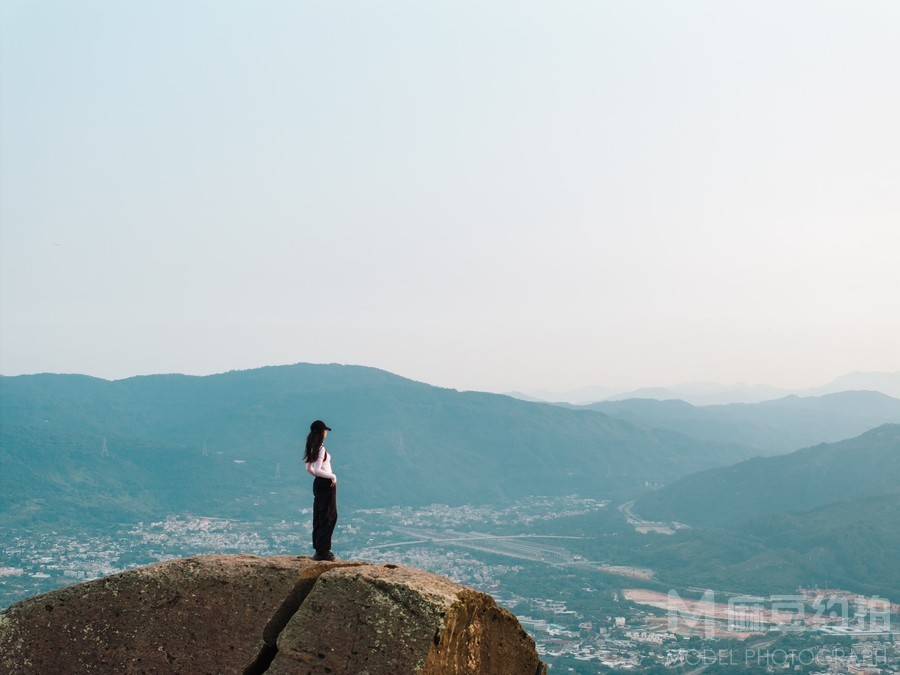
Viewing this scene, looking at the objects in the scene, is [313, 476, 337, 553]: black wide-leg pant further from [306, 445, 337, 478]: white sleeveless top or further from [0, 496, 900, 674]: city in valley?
[0, 496, 900, 674]: city in valley

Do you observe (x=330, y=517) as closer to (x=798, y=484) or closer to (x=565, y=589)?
(x=565, y=589)

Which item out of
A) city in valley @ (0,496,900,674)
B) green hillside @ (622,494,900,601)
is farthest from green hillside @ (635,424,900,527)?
green hillside @ (622,494,900,601)

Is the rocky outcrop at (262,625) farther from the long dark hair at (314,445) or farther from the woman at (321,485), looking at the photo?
the long dark hair at (314,445)

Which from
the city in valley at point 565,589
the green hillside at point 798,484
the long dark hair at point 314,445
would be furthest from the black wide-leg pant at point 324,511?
the green hillside at point 798,484

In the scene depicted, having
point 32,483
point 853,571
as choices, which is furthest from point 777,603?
point 32,483

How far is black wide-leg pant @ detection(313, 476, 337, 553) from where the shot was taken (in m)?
12.8

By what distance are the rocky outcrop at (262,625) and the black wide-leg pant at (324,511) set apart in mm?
1966

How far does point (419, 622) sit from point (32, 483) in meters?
208

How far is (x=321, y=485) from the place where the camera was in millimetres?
13133

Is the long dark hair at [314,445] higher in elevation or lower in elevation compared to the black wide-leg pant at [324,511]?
higher

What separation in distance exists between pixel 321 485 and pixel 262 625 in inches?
122

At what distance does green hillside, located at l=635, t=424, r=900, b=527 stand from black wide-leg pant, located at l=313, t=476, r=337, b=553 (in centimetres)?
16370

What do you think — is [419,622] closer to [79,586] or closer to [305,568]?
[305,568]

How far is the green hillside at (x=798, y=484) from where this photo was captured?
571 feet
